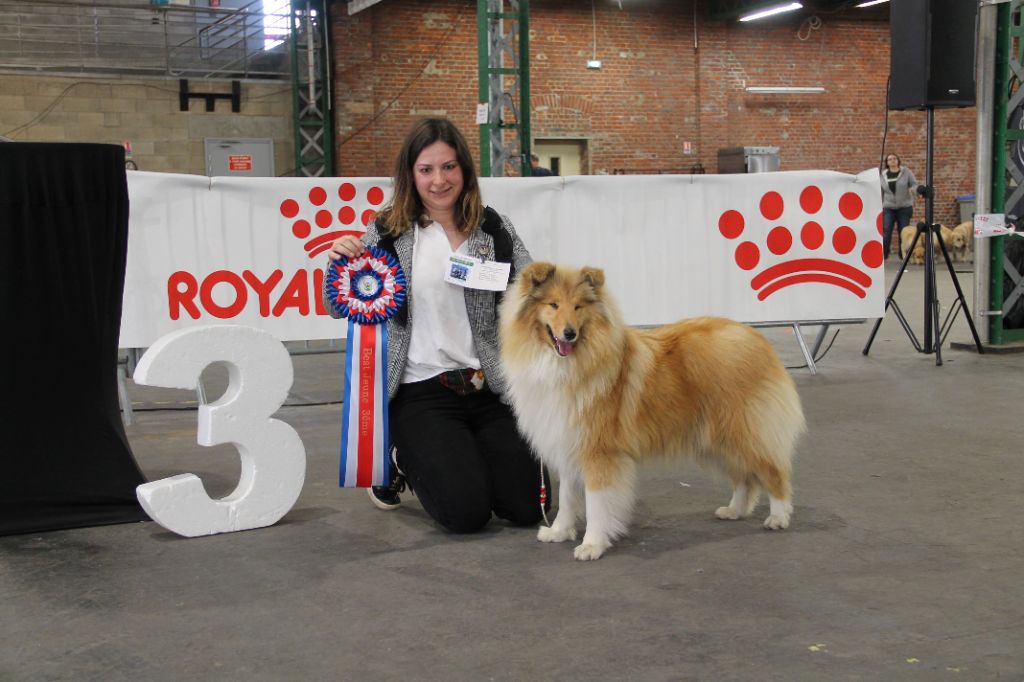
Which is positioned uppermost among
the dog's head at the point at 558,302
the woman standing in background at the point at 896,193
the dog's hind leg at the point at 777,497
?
the woman standing in background at the point at 896,193

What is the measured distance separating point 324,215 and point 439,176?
10.2ft

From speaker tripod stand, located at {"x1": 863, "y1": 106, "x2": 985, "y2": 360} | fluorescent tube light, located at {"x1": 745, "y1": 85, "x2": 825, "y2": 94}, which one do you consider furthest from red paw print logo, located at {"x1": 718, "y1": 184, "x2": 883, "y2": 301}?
fluorescent tube light, located at {"x1": 745, "y1": 85, "x2": 825, "y2": 94}

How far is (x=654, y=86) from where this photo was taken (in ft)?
64.5

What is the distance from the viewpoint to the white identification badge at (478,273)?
365 cm

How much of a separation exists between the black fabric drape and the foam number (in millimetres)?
266

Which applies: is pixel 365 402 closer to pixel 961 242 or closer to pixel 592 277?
pixel 592 277

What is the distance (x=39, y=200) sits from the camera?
11.9 ft

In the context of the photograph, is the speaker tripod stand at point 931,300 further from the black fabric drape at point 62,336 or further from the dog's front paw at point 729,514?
the black fabric drape at point 62,336

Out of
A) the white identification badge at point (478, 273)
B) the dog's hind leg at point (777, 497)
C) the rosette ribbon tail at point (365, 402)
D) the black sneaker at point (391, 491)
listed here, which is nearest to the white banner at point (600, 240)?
the black sneaker at point (391, 491)

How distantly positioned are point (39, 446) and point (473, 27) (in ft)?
52.1

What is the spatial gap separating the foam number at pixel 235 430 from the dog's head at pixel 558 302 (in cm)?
108

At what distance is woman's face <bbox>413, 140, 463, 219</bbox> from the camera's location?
364 centimetres

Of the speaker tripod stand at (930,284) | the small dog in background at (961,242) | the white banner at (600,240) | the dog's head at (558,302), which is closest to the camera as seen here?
the dog's head at (558,302)

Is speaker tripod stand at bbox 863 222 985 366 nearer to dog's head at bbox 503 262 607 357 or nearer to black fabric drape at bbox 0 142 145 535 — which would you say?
dog's head at bbox 503 262 607 357
